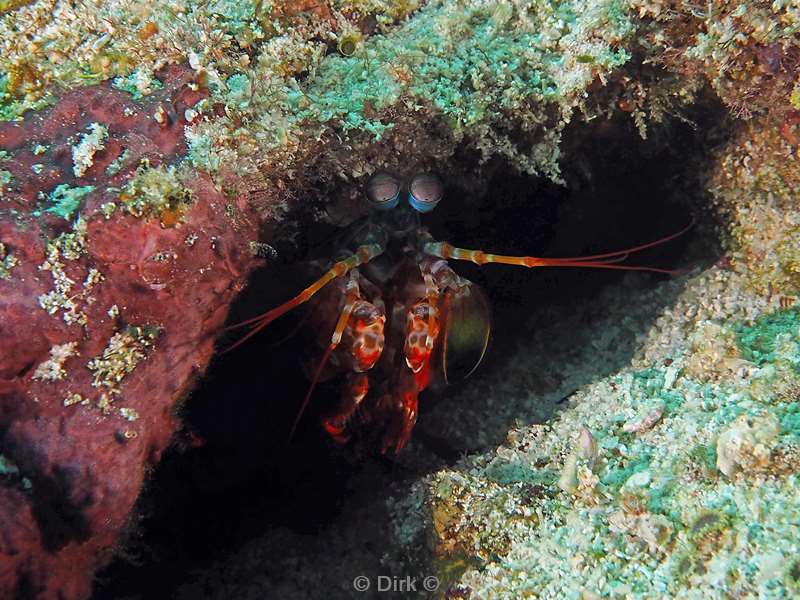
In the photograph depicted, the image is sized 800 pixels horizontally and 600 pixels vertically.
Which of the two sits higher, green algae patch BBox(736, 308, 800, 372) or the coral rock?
the coral rock

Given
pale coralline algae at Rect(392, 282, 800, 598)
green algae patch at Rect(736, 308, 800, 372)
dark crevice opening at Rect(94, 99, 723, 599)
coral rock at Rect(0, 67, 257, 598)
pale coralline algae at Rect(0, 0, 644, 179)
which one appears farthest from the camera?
dark crevice opening at Rect(94, 99, 723, 599)

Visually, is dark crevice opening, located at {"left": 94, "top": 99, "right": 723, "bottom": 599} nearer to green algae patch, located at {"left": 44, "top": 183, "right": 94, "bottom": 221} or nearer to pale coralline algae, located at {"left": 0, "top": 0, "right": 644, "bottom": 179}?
pale coralline algae, located at {"left": 0, "top": 0, "right": 644, "bottom": 179}

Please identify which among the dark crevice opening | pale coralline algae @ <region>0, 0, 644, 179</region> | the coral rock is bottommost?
the dark crevice opening

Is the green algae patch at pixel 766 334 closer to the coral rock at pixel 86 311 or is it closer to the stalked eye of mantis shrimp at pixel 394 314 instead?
the stalked eye of mantis shrimp at pixel 394 314

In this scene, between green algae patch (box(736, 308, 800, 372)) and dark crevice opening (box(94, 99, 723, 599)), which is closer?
green algae patch (box(736, 308, 800, 372))

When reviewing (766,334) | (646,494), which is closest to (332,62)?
(646,494)

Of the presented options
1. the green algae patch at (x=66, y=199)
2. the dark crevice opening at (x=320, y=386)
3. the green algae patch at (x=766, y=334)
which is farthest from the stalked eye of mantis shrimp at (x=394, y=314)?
the green algae patch at (x=66, y=199)

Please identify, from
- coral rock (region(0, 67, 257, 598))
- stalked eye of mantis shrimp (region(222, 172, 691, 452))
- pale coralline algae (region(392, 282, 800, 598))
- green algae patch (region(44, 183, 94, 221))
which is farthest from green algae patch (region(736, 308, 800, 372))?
green algae patch (region(44, 183, 94, 221))

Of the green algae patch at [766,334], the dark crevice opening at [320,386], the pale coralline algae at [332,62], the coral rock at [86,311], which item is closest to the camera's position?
the coral rock at [86,311]
